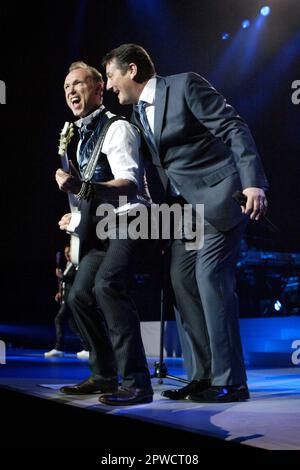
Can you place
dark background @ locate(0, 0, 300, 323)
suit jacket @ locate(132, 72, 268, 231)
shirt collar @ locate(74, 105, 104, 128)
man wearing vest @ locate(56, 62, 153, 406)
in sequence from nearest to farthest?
man wearing vest @ locate(56, 62, 153, 406)
suit jacket @ locate(132, 72, 268, 231)
shirt collar @ locate(74, 105, 104, 128)
dark background @ locate(0, 0, 300, 323)

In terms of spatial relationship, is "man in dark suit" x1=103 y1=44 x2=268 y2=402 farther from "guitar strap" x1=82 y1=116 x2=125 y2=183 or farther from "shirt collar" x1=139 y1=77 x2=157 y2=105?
"guitar strap" x1=82 y1=116 x2=125 y2=183

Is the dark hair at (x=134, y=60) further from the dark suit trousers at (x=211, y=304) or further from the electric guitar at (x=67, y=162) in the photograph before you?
the dark suit trousers at (x=211, y=304)

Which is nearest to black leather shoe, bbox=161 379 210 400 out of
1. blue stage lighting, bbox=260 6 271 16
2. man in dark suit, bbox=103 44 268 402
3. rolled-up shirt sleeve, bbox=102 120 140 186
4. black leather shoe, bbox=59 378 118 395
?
man in dark suit, bbox=103 44 268 402

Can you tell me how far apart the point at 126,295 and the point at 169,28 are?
6.72m

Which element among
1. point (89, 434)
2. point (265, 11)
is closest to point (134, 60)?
point (89, 434)

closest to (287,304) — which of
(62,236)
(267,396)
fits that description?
(62,236)

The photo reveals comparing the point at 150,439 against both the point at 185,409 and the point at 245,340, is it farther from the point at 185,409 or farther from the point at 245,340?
the point at 245,340

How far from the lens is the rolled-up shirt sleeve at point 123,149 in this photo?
8.09 ft

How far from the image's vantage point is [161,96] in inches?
101

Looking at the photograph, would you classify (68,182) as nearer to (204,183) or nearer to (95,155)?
(95,155)

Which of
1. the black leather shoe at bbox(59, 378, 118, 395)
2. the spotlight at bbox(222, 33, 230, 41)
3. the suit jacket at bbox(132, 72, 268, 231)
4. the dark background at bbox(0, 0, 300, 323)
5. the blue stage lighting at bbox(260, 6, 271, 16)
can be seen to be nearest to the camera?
the suit jacket at bbox(132, 72, 268, 231)

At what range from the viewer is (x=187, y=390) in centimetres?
255

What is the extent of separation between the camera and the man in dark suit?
7.84 feet

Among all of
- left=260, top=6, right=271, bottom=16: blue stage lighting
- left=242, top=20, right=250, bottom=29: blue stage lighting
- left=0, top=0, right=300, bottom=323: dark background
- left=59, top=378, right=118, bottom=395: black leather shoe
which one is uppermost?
left=260, top=6, right=271, bottom=16: blue stage lighting
